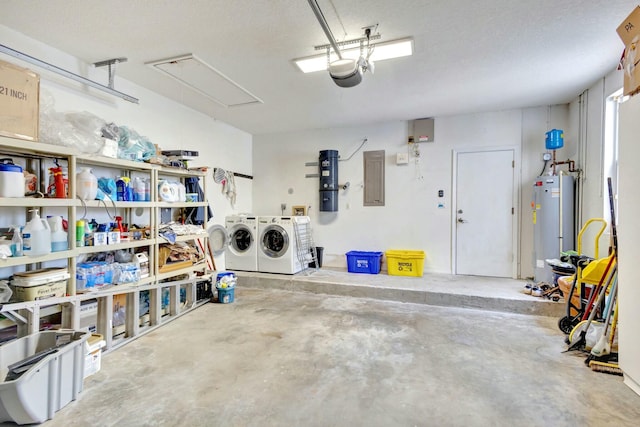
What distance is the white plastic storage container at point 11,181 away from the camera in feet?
6.77

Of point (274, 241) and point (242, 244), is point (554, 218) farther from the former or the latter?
point (242, 244)

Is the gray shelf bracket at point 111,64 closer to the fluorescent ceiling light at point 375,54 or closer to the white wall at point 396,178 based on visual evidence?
the fluorescent ceiling light at point 375,54

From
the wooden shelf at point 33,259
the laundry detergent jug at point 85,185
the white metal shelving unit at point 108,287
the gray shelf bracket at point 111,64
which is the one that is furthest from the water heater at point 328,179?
the wooden shelf at point 33,259

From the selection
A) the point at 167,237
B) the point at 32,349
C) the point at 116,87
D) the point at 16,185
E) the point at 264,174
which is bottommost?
the point at 32,349

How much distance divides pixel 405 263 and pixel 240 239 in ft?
8.94

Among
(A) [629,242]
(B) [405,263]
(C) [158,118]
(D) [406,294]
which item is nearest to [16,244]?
(C) [158,118]

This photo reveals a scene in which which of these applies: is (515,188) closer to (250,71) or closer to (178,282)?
(250,71)

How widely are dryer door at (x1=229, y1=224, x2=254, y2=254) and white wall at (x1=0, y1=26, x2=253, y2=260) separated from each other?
333mm

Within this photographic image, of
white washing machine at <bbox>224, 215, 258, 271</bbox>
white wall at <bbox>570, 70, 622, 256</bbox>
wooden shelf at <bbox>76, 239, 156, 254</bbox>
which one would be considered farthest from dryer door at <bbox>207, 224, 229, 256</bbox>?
white wall at <bbox>570, 70, 622, 256</bbox>

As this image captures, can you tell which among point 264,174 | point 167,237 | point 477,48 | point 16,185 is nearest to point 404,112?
point 477,48

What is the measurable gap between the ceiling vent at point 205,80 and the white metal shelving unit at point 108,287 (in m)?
1.03

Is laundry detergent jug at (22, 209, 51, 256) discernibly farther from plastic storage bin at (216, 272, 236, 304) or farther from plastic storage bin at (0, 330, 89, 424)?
plastic storage bin at (216, 272, 236, 304)

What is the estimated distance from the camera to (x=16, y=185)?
83.7 inches

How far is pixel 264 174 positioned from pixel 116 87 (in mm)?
2903
